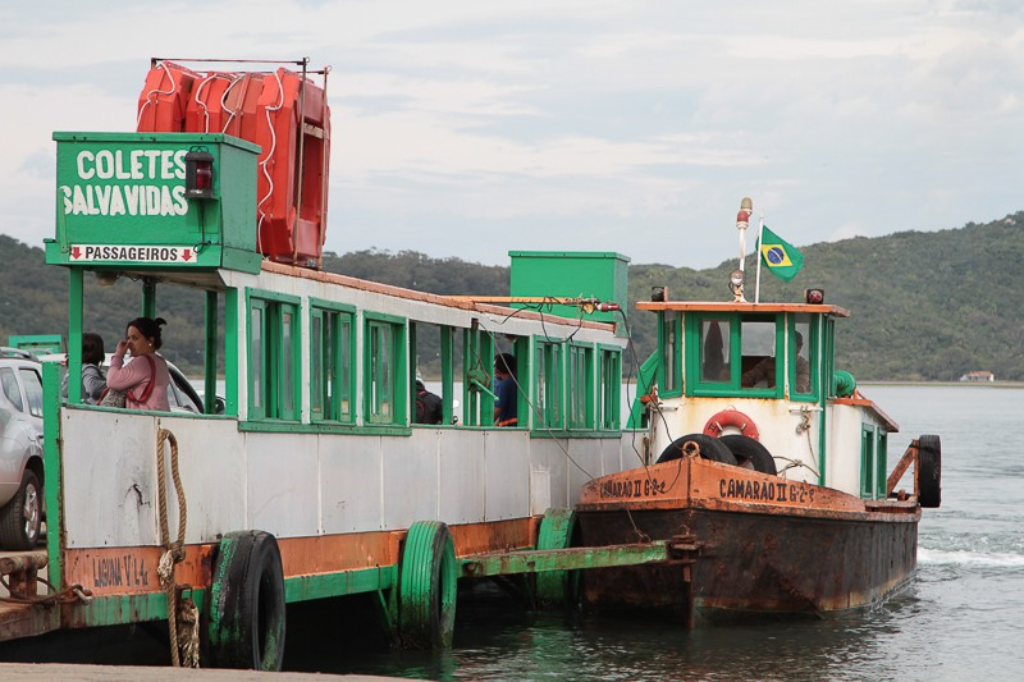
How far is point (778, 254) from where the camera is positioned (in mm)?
21297

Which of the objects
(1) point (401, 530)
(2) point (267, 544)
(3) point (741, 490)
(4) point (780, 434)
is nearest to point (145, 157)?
(2) point (267, 544)

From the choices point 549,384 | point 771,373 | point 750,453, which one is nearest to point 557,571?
point 549,384

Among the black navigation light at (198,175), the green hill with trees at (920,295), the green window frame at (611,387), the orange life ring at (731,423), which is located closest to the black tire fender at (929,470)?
the green window frame at (611,387)

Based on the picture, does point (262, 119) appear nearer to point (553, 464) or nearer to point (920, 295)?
point (553, 464)

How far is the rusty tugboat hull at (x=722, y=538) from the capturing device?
16828 mm

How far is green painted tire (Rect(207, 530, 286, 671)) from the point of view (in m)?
11.5

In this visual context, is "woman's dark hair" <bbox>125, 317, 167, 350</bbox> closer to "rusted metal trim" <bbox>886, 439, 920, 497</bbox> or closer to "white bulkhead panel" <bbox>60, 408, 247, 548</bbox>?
"white bulkhead panel" <bbox>60, 408, 247, 548</bbox>

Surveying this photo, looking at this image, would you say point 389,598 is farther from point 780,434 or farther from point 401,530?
point 780,434

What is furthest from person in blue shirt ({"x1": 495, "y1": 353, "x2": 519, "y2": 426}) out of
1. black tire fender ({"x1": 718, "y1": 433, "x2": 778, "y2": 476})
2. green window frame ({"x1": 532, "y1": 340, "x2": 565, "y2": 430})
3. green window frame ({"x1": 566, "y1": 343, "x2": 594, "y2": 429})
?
black tire fender ({"x1": 718, "y1": 433, "x2": 778, "y2": 476})

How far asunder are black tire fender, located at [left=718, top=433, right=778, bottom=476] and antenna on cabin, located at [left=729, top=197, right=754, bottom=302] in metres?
2.01

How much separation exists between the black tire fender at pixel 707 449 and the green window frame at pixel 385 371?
3.16m

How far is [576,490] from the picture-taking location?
20844 millimetres

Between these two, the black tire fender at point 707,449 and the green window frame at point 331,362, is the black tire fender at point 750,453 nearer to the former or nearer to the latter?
the black tire fender at point 707,449

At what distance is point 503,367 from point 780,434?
2.94 meters
